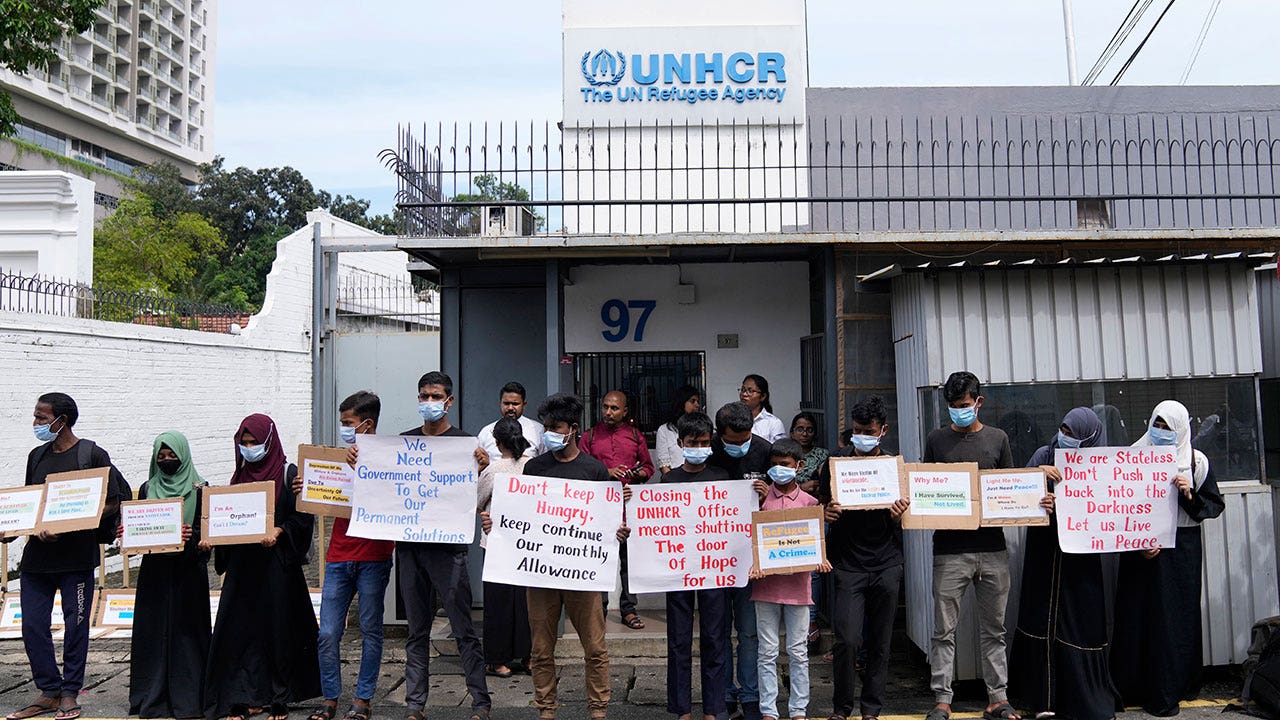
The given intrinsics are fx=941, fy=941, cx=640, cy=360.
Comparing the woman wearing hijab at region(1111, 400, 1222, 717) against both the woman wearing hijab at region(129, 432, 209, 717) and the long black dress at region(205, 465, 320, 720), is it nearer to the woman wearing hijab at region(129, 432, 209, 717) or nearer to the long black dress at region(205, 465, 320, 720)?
the long black dress at region(205, 465, 320, 720)

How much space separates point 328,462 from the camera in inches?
223

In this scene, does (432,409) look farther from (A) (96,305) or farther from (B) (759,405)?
(A) (96,305)

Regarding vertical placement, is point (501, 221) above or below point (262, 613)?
above

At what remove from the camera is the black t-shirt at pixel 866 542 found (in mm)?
5285

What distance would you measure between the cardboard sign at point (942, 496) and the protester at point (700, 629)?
1.06 m

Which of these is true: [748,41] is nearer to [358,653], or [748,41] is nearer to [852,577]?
[852,577]

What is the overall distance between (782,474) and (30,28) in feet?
33.6

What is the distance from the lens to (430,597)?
5.60 metres

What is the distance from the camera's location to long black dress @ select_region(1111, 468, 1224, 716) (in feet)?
18.2

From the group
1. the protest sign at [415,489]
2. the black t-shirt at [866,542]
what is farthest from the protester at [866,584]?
the protest sign at [415,489]

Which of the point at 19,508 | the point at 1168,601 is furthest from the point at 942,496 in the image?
the point at 19,508

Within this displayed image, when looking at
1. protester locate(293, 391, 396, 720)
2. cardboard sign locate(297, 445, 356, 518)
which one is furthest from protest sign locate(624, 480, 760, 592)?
cardboard sign locate(297, 445, 356, 518)

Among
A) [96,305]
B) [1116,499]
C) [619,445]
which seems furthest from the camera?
[96,305]

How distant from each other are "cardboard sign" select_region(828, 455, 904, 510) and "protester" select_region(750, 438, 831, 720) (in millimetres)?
208
